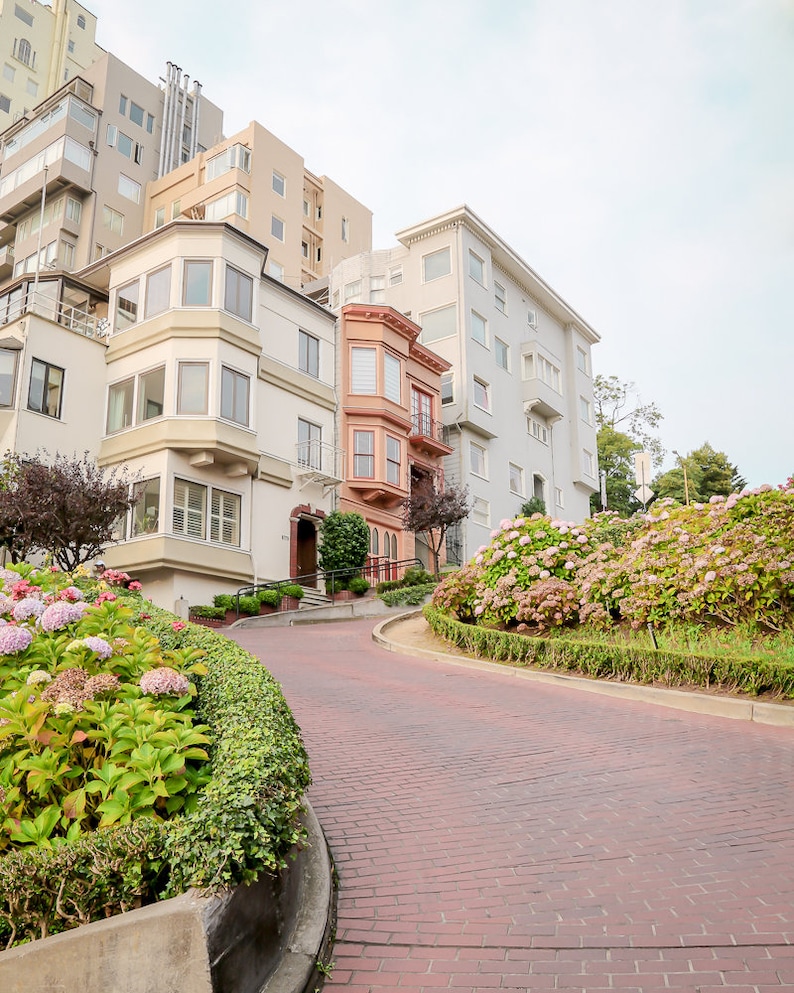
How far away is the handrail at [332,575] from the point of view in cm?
2664

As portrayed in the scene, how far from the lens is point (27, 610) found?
295 inches

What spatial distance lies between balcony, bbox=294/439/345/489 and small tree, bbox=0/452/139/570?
33.5ft

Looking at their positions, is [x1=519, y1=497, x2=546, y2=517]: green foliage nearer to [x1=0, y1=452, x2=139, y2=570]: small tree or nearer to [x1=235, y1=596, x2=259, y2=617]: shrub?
[x1=235, y1=596, x2=259, y2=617]: shrub

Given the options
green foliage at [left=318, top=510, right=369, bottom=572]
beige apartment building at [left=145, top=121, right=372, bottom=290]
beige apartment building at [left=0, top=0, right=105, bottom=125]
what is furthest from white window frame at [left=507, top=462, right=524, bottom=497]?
beige apartment building at [left=0, top=0, right=105, bottom=125]

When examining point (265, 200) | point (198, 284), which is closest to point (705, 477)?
point (265, 200)

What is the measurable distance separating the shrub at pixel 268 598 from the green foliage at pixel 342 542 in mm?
3618

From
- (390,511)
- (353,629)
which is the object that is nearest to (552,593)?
(353,629)

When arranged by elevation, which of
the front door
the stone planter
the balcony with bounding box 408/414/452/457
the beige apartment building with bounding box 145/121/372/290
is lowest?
the stone planter

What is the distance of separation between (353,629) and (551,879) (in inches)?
672

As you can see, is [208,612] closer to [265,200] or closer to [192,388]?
[192,388]

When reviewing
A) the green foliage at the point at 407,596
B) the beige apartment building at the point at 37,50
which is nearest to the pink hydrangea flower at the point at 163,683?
the green foliage at the point at 407,596

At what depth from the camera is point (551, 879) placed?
543cm

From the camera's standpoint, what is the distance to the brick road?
438 centimetres

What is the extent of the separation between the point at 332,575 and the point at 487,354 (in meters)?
16.8
